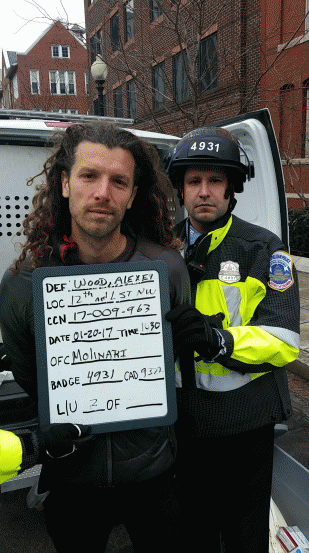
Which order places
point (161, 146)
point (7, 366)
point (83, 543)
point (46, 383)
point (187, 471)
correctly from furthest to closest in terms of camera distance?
point (161, 146), point (187, 471), point (7, 366), point (83, 543), point (46, 383)

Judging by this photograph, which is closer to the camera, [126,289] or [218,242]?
[126,289]

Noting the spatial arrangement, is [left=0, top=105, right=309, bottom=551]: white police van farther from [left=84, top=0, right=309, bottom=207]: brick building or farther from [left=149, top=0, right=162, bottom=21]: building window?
[left=84, top=0, right=309, bottom=207]: brick building

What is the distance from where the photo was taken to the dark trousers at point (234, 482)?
1.92 metres

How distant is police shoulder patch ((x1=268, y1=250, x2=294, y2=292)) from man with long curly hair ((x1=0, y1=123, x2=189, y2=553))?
0.38 m

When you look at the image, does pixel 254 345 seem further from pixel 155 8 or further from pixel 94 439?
pixel 155 8

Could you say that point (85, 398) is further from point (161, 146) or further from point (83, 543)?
point (161, 146)

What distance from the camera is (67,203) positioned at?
1.80 meters

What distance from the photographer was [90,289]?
1.43 meters

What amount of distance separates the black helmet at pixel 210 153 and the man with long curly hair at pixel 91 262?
258 mm

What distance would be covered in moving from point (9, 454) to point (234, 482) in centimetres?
109

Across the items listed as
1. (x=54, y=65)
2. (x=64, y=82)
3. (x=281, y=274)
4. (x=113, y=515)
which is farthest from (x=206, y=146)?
(x=54, y=65)

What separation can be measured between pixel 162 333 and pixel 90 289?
28cm

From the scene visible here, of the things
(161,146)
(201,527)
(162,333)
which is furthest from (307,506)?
(161,146)

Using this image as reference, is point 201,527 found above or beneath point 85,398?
beneath
